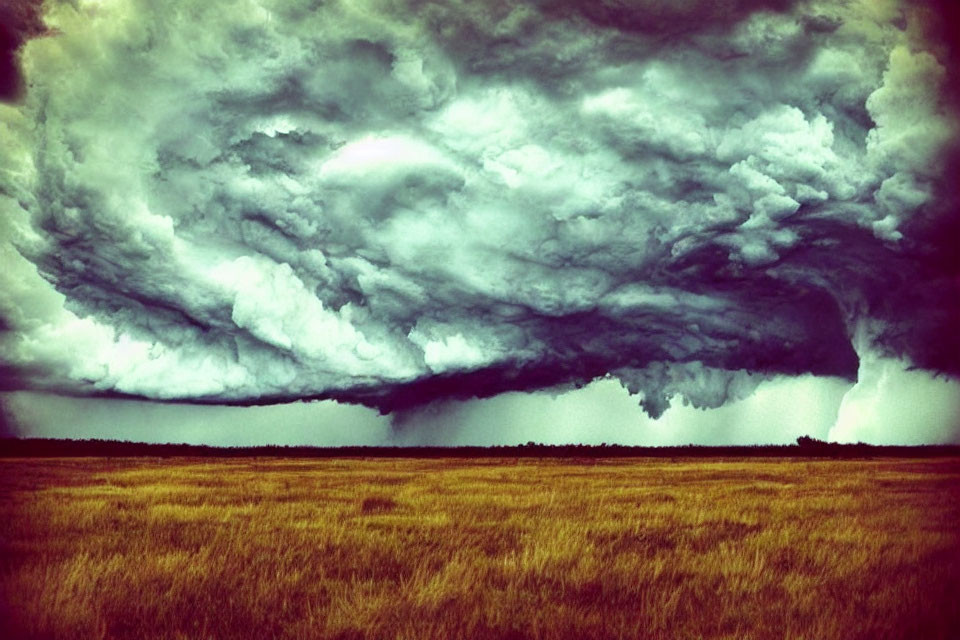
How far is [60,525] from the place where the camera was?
54.1 feet

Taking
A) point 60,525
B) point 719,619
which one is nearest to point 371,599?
point 719,619

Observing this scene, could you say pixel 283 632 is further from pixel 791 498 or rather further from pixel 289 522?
pixel 791 498

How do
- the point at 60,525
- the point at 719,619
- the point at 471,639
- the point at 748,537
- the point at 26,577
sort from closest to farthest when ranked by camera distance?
the point at 471,639 → the point at 719,619 → the point at 26,577 → the point at 748,537 → the point at 60,525

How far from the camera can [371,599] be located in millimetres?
8734

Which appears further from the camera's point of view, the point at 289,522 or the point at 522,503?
the point at 522,503

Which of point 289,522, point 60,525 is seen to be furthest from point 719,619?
point 60,525

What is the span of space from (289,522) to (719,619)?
11.2 metres

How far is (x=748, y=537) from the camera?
48.5ft

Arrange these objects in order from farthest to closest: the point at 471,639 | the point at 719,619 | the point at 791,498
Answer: the point at 791,498
the point at 719,619
the point at 471,639

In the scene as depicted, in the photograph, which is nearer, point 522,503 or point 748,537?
point 748,537

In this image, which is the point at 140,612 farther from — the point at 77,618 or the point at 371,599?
the point at 371,599

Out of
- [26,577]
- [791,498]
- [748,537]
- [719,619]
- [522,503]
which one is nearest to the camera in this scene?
[719,619]

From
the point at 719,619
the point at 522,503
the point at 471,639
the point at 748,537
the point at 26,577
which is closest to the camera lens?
the point at 471,639

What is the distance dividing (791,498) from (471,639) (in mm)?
21510
